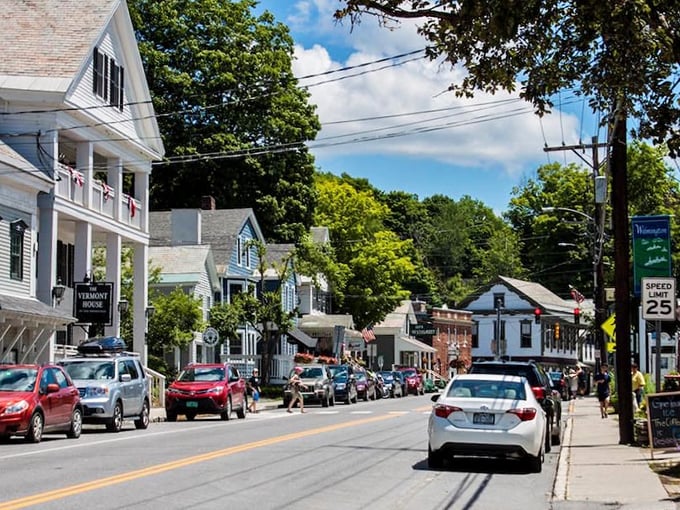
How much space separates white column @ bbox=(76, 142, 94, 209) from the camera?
119ft

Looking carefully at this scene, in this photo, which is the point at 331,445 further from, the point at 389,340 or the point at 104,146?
the point at 389,340

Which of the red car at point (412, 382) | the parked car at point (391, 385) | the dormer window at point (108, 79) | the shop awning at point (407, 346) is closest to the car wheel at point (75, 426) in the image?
the dormer window at point (108, 79)

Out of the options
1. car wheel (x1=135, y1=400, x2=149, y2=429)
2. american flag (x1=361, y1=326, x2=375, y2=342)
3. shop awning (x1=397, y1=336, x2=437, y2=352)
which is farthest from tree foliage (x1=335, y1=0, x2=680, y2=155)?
shop awning (x1=397, y1=336, x2=437, y2=352)

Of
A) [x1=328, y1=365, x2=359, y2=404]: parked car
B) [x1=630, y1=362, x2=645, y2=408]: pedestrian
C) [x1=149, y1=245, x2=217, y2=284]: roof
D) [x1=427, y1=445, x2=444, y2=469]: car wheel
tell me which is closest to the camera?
[x1=427, y1=445, x2=444, y2=469]: car wheel

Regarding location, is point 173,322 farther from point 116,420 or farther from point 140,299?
point 116,420

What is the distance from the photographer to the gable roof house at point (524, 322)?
98.6 meters

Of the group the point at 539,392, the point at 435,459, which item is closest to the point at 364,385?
the point at 539,392

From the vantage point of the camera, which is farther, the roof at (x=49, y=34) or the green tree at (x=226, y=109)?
the green tree at (x=226, y=109)

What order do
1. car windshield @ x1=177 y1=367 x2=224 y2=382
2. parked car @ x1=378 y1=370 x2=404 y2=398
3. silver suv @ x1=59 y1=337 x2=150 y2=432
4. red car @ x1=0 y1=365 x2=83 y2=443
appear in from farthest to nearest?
parked car @ x1=378 y1=370 x2=404 y2=398 → car windshield @ x1=177 y1=367 x2=224 y2=382 → silver suv @ x1=59 y1=337 x2=150 y2=432 → red car @ x1=0 y1=365 x2=83 y2=443

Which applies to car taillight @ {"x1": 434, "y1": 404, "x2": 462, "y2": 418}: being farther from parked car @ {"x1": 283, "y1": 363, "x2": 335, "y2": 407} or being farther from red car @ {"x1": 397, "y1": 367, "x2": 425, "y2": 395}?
red car @ {"x1": 397, "y1": 367, "x2": 425, "y2": 395}

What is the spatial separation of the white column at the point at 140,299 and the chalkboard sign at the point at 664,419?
26203 mm

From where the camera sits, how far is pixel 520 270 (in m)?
115

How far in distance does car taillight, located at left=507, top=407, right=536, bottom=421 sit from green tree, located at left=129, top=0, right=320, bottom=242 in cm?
4458

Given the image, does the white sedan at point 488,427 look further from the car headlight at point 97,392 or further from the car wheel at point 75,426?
the car headlight at point 97,392
